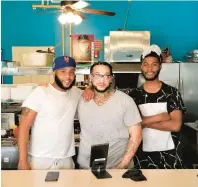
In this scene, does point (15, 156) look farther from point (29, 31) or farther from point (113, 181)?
point (29, 31)

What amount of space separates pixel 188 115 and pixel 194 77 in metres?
0.61

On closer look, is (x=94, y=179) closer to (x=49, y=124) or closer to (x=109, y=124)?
(x=109, y=124)

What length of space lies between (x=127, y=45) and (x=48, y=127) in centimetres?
249

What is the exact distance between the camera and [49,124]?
91.1 inches

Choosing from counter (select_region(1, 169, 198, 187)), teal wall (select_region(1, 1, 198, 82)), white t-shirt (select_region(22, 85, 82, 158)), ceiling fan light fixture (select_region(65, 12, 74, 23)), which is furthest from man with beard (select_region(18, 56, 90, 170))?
teal wall (select_region(1, 1, 198, 82))

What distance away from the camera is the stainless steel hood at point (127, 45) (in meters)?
4.41

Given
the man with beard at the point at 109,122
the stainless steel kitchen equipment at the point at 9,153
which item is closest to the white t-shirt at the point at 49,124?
the man with beard at the point at 109,122

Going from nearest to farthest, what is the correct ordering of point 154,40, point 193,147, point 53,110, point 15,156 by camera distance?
point 53,110, point 15,156, point 193,147, point 154,40

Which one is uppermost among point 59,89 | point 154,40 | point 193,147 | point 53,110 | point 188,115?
point 154,40

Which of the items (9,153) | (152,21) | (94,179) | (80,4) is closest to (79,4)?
(80,4)

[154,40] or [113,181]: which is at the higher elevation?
[154,40]

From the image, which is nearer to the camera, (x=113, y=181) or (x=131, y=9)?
(x=113, y=181)

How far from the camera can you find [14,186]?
1.80m

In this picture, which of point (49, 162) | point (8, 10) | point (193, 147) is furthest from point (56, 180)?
point (8, 10)
